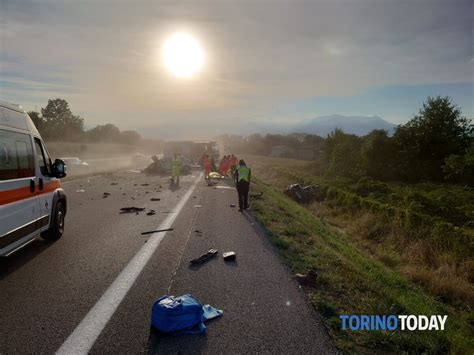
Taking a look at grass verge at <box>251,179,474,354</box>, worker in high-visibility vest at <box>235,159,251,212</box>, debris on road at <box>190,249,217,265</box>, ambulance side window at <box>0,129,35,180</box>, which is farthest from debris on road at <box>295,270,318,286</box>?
worker in high-visibility vest at <box>235,159,251,212</box>

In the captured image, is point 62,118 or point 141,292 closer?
point 141,292

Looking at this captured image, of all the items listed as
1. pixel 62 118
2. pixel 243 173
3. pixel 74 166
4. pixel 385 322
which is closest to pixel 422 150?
pixel 243 173

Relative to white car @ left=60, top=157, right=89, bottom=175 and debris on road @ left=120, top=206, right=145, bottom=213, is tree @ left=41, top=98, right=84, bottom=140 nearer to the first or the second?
white car @ left=60, top=157, right=89, bottom=175

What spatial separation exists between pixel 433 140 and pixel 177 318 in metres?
26.4

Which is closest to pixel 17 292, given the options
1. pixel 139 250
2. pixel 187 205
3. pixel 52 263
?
pixel 52 263

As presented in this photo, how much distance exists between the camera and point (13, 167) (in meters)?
5.45

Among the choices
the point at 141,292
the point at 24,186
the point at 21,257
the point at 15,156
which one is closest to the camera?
the point at 141,292

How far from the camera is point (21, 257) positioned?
6.14m

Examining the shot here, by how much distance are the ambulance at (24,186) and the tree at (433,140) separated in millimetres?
24212

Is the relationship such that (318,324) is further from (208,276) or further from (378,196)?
(378,196)

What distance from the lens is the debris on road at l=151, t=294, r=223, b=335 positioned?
12.0 feet

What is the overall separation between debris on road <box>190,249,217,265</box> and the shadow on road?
9.40ft

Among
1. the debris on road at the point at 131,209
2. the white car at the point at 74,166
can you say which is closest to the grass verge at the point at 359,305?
the debris on road at the point at 131,209

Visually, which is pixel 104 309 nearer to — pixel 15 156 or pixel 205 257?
pixel 205 257
